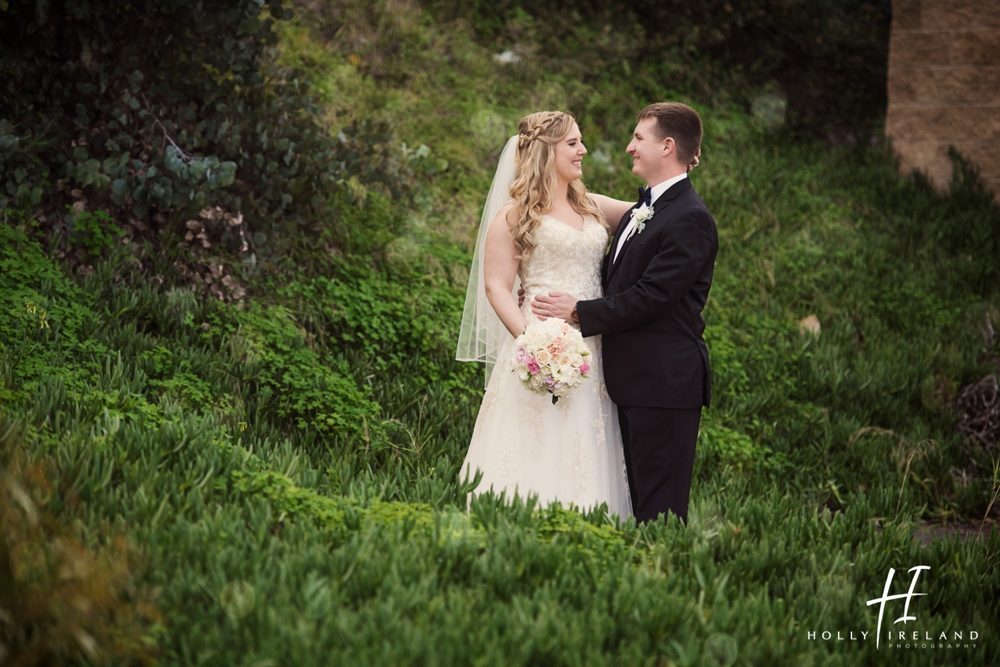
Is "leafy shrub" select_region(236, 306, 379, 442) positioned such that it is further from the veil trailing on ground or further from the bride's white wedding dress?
the bride's white wedding dress

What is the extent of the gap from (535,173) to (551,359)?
1082 mm

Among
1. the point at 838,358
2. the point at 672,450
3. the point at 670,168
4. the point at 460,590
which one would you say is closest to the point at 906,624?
the point at 672,450

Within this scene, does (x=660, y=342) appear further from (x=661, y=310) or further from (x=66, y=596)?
(x=66, y=596)

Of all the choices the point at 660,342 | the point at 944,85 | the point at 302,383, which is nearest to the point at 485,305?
the point at 660,342

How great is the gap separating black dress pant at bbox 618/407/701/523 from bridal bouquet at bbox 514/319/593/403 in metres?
0.47

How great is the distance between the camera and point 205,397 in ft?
18.7

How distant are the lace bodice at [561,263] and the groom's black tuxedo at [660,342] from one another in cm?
18

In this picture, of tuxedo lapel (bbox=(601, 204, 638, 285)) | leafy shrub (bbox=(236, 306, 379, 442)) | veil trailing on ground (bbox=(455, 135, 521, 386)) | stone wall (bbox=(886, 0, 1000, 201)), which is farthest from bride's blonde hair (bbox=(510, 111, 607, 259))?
stone wall (bbox=(886, 0, 1000, 201))

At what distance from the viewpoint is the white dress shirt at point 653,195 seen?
15.9 ft

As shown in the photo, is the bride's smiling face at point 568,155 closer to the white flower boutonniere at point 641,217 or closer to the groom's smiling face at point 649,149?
the groom's smiling face at point 649,149

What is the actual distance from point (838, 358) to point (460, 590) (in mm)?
5695

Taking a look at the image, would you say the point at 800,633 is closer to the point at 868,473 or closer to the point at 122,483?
the point at 122,483

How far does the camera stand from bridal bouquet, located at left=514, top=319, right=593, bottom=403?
4.43m

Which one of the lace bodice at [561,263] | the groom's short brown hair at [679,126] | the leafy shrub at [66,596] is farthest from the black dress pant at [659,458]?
the leafy shrub at [66,596]
